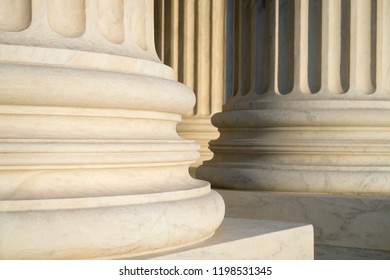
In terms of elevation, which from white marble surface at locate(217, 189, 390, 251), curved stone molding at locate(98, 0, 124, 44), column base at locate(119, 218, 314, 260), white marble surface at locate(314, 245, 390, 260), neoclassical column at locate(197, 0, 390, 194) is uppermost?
curved stone molding at locate(98, 0, 124, 44)

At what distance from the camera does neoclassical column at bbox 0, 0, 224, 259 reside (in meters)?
22.9

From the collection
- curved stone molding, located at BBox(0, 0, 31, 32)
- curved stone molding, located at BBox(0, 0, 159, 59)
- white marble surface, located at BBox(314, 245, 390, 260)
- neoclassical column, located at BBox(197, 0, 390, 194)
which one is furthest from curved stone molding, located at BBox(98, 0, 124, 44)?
white marble surface, located at BBox(314, 245, 390, 260)

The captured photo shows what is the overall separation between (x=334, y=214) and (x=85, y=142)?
69.1ft

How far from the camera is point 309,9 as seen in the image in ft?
151

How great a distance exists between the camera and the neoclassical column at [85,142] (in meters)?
22.9

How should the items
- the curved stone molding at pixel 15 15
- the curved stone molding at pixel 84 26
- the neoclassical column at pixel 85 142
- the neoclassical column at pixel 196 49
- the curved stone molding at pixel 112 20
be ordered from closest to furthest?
the neoclassical column at pixel 85 142 < the curved stone molding at pixel 15 15 < the curved stone molding at pixel 84 26 < the curved stone molding at pixel 112 20 < the neoclassical column at pixel 196 49

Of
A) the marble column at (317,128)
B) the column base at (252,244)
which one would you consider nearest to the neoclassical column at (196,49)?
the marble column at (317,128)

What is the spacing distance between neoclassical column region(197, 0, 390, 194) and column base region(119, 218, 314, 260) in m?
11.4

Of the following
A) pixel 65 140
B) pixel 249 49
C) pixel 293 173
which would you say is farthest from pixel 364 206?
pixel 65 140

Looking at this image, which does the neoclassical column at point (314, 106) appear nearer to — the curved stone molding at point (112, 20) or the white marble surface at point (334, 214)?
the white marble surface at point (334, 214)

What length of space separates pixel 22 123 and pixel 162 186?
5.96 metres

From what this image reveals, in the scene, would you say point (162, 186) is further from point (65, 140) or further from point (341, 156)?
point (341, 156)

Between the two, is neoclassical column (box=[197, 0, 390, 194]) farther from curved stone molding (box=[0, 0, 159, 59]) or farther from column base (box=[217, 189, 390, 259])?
curved stone molding (box=[0, 0, 159, 59])

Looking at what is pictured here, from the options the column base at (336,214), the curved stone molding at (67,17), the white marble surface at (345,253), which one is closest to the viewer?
the curved stone molding at (67,17)
